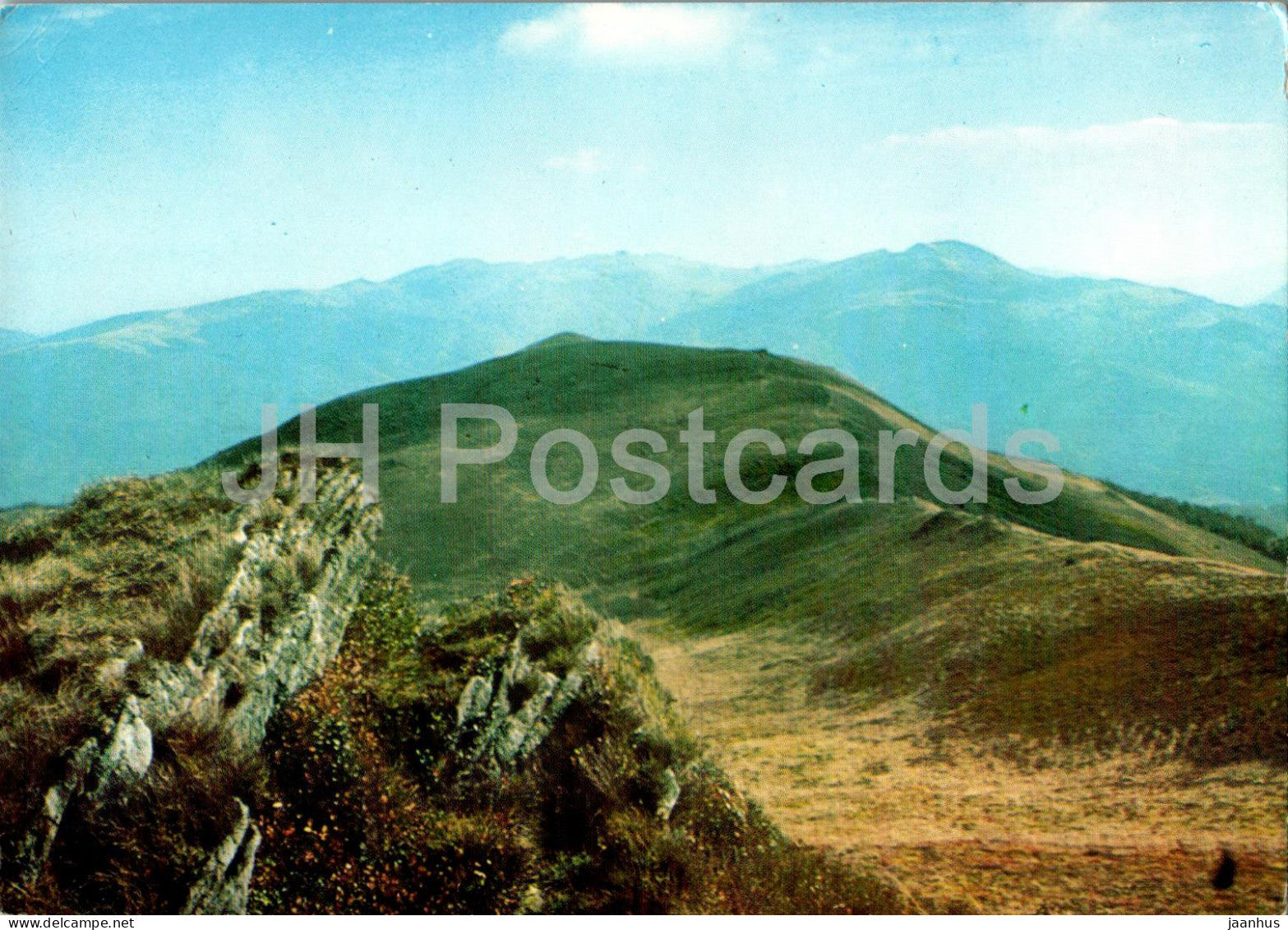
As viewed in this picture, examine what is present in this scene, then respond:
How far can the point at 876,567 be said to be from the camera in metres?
9.73

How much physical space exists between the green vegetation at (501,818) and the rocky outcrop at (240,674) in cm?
19

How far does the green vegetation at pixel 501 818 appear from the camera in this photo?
555 cm

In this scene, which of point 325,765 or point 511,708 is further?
A: point 511,708

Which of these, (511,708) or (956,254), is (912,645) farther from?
(956,254)

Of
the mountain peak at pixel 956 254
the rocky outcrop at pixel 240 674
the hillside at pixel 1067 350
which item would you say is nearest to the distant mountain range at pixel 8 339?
the rocky outcrop at pixel 240 674

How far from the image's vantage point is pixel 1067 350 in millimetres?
23172

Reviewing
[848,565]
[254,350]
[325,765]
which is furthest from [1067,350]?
[325,765]

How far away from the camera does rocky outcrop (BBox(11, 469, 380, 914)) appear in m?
5.26

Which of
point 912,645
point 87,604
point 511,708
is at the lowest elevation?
point 912,645

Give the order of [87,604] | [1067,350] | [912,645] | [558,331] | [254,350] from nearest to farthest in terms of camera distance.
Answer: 1. [87,604]
2. [912,645]
3. [558,331]
4. [254,350]
5. [1067,350]

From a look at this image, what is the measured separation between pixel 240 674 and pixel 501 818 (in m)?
1.89

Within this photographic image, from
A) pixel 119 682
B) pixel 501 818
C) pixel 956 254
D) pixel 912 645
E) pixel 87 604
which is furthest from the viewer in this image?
pixel 956 254

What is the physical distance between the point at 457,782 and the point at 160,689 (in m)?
1.88

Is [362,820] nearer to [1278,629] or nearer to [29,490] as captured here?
[29,490]
